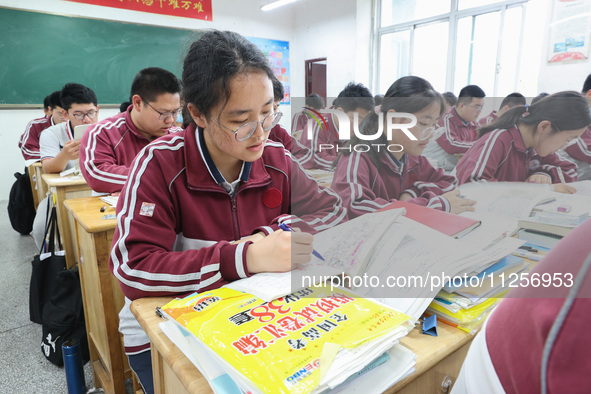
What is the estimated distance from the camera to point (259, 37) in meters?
6.17

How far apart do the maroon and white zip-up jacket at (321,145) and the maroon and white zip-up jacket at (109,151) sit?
3.94ft

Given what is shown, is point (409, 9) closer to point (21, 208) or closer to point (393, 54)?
point (393, 54)

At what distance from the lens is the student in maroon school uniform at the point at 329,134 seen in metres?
0.74

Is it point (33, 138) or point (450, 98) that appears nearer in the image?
point (450, 98)

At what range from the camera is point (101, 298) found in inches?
49.2

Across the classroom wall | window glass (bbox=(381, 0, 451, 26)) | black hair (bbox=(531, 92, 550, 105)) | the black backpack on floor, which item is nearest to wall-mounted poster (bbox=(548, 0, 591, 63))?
the classroom wall

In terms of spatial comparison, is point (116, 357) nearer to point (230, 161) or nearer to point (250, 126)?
point (230, 161)

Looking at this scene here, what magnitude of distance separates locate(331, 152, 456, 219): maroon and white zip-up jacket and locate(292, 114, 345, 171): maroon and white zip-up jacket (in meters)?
0.04

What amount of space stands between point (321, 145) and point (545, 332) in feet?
2.37

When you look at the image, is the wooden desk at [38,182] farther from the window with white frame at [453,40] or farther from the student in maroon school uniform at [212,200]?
the window with white frame at [453,40]

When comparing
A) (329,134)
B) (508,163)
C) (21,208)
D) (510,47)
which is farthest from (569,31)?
(21,208)

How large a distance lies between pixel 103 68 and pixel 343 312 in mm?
5158

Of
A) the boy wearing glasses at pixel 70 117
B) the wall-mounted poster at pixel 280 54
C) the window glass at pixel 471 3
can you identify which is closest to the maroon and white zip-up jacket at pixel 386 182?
the boy wearing glasses at pixel 70 117

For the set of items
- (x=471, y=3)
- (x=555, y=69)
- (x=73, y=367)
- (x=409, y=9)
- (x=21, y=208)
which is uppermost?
(x=409, y=9)
